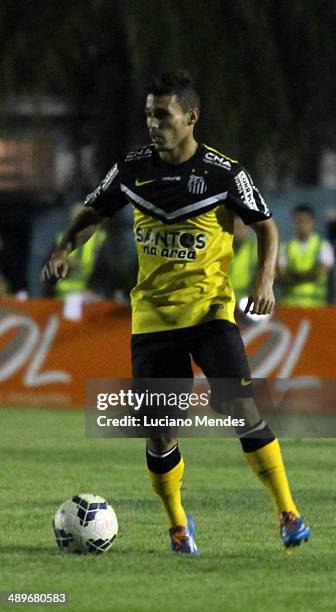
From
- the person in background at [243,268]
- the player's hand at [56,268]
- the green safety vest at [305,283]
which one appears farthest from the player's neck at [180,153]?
the person in background at [243,268]

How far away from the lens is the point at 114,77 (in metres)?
18.8

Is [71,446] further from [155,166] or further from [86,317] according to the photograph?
[155,166]

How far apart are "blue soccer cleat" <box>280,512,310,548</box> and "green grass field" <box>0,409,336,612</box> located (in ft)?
0.28

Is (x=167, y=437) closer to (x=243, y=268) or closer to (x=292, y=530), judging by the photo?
(x=292, y=530)

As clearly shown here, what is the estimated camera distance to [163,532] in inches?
325

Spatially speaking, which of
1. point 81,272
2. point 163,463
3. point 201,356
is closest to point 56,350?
point 81,272

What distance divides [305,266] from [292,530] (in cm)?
903

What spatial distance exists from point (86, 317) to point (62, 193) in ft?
17.8

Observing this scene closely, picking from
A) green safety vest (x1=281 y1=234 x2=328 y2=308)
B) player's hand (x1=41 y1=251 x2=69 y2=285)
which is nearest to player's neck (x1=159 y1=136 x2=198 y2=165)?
player's hand (x1=41 y1=251 x2=69 y2=285)

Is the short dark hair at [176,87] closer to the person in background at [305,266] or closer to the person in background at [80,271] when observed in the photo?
the person in background at [305,266]

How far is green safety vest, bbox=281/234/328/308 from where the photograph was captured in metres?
16.2

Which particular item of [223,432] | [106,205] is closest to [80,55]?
[223,432]

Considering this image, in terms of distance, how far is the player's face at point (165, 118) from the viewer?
7398 millimetres

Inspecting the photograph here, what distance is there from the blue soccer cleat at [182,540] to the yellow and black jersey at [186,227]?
0.90 metres
